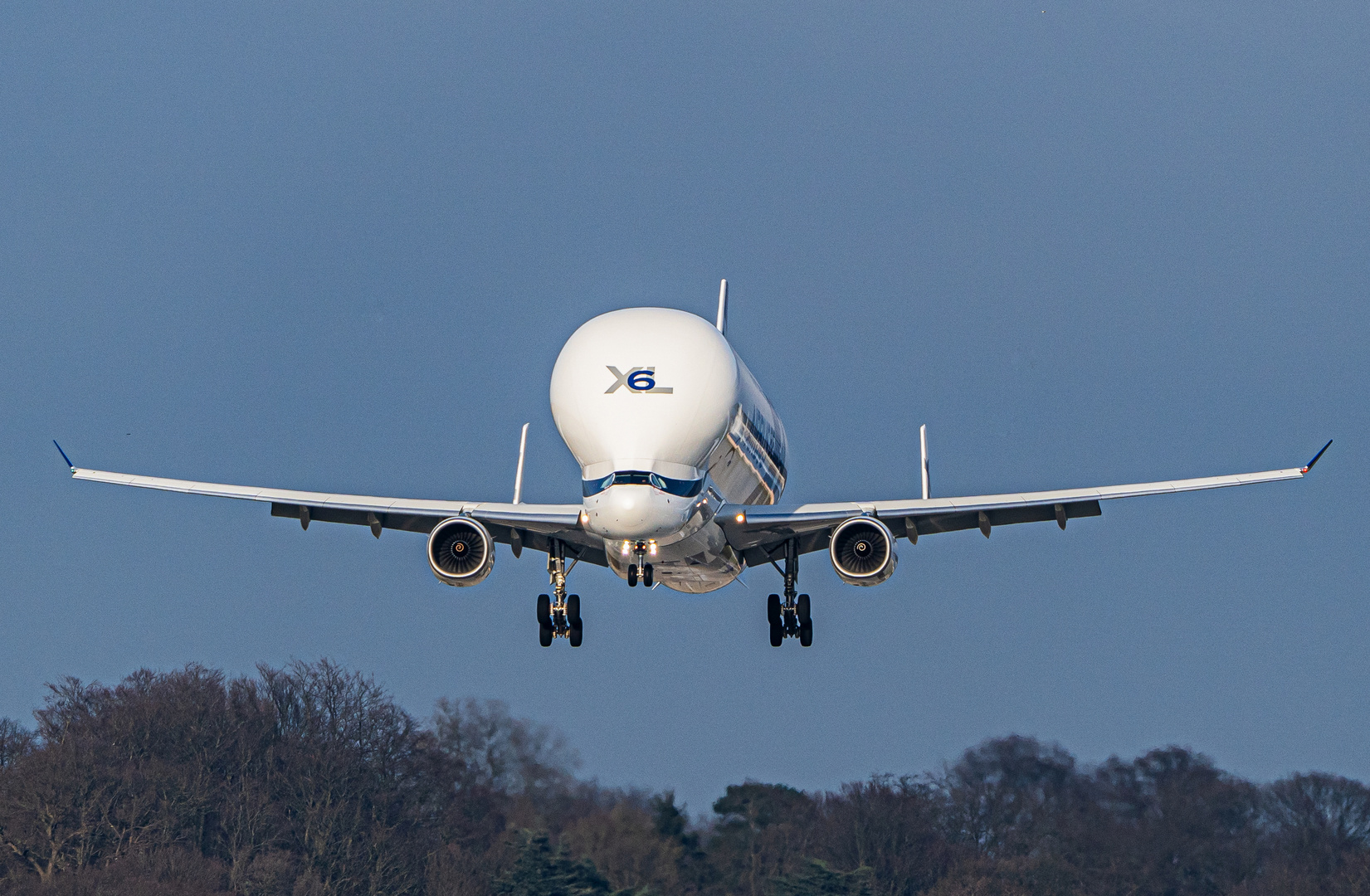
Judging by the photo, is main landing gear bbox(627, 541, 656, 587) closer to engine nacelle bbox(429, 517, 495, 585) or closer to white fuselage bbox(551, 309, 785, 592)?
white fuselage bbox(551, 309, 785, 592)

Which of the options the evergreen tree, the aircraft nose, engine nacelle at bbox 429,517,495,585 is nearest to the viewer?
the aircraft nose

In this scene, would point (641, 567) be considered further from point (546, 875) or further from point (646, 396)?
point (546, 875)

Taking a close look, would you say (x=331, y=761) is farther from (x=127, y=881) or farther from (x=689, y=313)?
(x=689, y=313)

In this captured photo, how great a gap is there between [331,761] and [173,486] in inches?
1542

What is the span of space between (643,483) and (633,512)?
65 centimetres

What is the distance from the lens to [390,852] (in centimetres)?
8344

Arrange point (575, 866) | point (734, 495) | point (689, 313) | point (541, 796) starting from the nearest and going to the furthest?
point (689, 313) → point (734, 495) → point (575, 866) → point (541, 796)

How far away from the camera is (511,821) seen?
8331 centimetres

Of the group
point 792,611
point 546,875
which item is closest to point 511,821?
point 546,875

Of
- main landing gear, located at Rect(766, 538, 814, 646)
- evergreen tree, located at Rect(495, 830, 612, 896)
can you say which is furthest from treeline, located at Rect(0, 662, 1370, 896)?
main landing gear, located at Rect(766, 538, 814, 646)

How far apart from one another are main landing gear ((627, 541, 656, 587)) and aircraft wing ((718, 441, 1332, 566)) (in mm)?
2145

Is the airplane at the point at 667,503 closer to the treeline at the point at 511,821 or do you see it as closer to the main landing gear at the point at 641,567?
the main landing gear at the point at 641,567

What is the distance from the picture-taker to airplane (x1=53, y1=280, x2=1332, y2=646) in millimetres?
43750

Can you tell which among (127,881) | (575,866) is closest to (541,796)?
(575,866)
